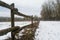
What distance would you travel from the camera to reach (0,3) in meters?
2.74

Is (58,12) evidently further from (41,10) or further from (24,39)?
(24,39)

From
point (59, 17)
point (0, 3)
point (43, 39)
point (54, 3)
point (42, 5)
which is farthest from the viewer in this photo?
point (42, 5)

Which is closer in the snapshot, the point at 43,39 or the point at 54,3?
the point at 43,39

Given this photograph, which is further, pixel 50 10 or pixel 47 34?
pixel 50 10

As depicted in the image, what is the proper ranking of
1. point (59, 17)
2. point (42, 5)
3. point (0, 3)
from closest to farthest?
point (0, 3) → point (59, 17) → point (42, 5)

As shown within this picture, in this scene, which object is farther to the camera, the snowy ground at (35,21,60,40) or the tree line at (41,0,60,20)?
the tree line at (41,0,60,20)

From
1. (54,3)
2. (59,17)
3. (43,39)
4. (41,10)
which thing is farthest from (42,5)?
(43,39)

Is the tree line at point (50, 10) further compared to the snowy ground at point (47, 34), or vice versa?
the tree line at point (50, 10)

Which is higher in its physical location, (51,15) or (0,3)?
(0,3)

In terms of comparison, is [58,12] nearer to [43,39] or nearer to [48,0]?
[48,0]

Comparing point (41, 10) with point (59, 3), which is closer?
point (59, 3)

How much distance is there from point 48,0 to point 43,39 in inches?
2675

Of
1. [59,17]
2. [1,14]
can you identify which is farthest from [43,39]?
[59,17]

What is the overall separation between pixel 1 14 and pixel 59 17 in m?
60.1
